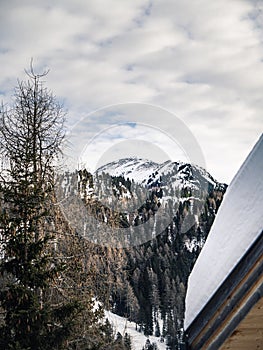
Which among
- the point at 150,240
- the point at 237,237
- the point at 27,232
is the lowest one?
the point at 237,237

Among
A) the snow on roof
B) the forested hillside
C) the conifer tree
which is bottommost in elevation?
the snow on roof

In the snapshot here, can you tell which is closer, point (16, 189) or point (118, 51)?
point (16, 189)

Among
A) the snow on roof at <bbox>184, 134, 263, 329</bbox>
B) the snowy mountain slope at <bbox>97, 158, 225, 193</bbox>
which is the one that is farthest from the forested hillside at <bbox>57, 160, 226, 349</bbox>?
the snow on roof at <bbox>184, 134, 263, 329</bbox>

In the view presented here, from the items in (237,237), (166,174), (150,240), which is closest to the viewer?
(237,237)

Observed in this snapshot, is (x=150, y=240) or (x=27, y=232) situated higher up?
(x=150, y=240)

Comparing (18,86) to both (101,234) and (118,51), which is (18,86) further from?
(118,51)

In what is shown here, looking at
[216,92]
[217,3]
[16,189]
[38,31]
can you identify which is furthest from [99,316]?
[216,92]

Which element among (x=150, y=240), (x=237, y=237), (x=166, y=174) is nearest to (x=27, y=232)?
(x=237, y=237)

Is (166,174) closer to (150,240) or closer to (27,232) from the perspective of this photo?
(150,240)

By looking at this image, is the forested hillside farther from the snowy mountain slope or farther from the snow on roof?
the snow on roof

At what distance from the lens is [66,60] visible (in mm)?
14266

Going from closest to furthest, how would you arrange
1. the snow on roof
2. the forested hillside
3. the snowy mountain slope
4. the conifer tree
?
1. the snow on roof
2. the conifer tree
3. the forested hillside
4. the snowy mountain slope

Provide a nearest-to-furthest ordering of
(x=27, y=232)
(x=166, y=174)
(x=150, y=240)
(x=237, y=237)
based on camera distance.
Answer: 1. (x=237, y=237)
2. (x=27, y=232)
3. (x=150, y=240)
4. (x=166, y=174)

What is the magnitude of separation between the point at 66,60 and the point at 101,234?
7397 mm
